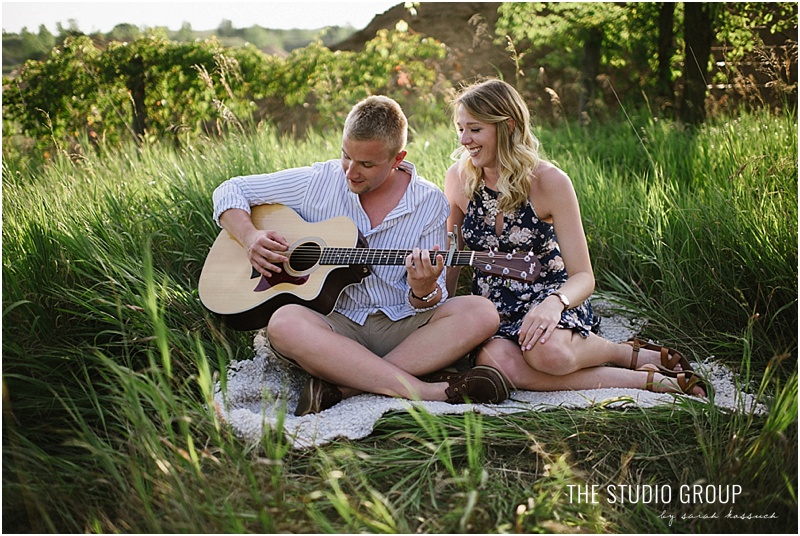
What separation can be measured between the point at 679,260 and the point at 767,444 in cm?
143

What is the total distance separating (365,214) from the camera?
2.95 meters

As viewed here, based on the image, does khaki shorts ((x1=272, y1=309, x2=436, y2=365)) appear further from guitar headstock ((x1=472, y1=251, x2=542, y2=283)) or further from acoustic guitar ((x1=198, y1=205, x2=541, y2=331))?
guitar headstock ((x1=472, y1=251, x2=542, y2=283))

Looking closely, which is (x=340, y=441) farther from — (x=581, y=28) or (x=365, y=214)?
(x=581, y=28)

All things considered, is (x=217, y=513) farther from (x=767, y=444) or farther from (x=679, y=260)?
(x=679, y=260)

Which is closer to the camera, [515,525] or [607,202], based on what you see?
[515,525]

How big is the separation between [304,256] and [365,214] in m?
0.31

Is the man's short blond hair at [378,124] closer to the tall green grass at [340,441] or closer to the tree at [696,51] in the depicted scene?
the tall green grass at [340,441]

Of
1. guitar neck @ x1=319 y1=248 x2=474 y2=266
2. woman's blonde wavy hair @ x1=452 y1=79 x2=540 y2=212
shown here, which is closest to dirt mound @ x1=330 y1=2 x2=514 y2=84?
woman's blonde wavy hair @ x1=452 y1=79 x2=540 y2=212

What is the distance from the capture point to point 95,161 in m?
4.27

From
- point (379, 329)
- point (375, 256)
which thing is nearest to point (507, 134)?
point (375, 256)

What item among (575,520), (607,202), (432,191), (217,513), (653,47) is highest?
(653,47)

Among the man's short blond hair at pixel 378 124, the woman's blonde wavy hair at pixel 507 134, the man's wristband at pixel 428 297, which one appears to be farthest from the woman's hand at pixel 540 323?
the man's short blond hair at pixel 378 124

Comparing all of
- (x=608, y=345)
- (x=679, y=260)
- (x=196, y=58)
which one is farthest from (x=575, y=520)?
(x=196, y=58)

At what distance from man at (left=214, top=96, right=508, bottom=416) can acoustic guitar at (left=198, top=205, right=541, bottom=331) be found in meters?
0.06
